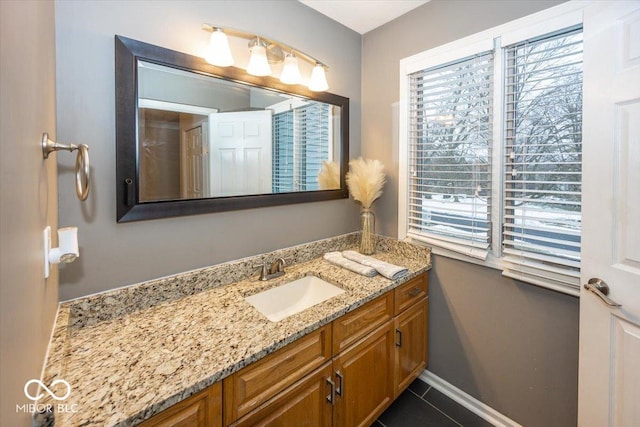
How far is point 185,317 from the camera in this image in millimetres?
1134

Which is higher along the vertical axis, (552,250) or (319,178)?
(319,178)

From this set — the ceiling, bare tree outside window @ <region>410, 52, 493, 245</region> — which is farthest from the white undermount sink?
the ceiling

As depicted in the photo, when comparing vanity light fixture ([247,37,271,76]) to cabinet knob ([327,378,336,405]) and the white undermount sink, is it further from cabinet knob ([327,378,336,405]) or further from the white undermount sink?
cabinet knob ([327,378,336,405])

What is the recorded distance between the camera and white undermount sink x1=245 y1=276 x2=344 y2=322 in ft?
4.75

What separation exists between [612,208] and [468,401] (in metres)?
1.32

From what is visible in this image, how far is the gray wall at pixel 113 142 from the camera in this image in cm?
105

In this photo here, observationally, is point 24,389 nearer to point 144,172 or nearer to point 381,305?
point 144,172

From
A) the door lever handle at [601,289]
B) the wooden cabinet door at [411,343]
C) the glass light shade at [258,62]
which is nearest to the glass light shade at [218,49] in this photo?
the glass light shade at [258,62]

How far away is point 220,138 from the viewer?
4.57 ft

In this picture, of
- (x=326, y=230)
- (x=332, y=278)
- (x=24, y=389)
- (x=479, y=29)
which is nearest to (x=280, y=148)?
(x=326, y=230)

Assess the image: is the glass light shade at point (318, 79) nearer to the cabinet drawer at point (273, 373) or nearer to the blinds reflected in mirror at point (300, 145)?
the blinds reflected in mirror at point (300, 145)

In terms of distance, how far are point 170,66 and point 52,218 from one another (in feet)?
2.44

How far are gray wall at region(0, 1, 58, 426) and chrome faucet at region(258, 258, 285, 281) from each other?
0.84 metres

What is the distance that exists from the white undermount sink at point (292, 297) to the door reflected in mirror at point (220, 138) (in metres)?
0.53
